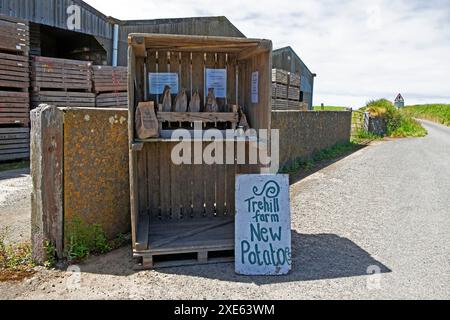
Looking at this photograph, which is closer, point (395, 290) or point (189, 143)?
point (395, 290)

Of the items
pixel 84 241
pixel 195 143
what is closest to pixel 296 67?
pixel 195 143

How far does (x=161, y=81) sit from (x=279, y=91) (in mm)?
11290

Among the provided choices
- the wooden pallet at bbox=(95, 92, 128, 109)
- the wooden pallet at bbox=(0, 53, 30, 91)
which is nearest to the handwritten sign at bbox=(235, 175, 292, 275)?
the wooden pallet at bbox=(0, 53, 30, 91)

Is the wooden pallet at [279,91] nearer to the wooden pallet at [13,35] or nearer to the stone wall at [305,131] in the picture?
the stone wall at [305,131]

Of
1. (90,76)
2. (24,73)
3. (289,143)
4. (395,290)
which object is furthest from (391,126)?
(395,290)

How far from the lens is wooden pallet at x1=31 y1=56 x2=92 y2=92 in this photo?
1114cm

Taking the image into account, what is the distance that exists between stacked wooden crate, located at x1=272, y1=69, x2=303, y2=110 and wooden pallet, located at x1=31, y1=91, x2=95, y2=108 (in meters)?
6.73

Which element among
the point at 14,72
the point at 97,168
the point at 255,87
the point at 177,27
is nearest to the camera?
the point at 97,168

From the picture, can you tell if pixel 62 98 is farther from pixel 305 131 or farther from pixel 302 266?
pixel 302 266

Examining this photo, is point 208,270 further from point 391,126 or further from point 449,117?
point 449,117

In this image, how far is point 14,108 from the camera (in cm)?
1056

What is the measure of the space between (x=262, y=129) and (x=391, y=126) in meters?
21.3

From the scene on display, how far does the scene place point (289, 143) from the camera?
32.2 ft

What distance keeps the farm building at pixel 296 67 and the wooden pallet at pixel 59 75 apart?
11.0 meters
